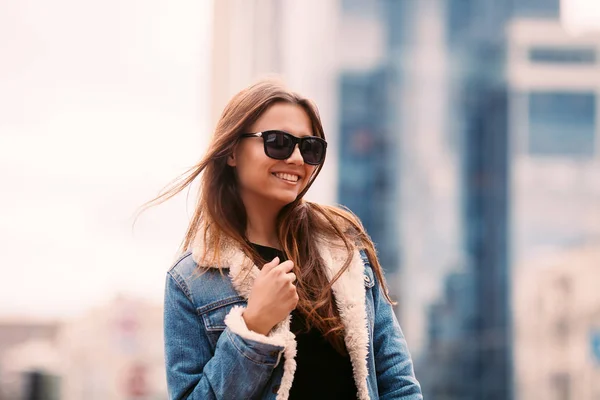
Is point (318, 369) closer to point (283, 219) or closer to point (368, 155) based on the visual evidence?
point (283, 219)

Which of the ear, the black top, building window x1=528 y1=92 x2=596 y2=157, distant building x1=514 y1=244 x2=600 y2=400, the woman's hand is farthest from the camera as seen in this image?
building window x1=528 y1=92 x2=596 y2=157

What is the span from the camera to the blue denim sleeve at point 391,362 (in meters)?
2.34

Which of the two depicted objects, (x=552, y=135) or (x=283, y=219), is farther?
(x=552, y=135)

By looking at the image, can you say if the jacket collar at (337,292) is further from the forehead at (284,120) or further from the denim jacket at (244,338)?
the forehead at (284,120)

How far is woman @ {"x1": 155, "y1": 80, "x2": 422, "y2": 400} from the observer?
2182 millimetres

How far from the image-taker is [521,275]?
1165 inches

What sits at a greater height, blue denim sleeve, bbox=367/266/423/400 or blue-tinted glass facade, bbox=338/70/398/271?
blue-tinted glass facade, bbox=338/70/398/271

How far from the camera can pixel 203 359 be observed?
228 cm

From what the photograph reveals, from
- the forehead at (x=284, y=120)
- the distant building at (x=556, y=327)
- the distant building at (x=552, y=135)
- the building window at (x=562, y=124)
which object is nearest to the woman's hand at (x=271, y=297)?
the forehead at (x=284, y=120)

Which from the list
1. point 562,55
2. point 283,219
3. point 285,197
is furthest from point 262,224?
point 562,55

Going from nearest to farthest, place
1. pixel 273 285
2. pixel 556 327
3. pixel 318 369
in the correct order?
pixel 273 285
pixel 318 369
pixel 556 327

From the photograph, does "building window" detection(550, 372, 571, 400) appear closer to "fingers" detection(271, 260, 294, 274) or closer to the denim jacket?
the denim jacket

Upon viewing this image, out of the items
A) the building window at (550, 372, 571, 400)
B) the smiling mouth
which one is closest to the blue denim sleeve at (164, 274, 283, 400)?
the smiling mouth

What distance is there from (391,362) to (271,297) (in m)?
0.42
